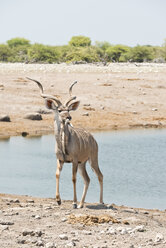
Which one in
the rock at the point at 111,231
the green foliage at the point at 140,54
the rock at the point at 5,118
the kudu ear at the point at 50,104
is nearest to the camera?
the rock at the point at 111,231

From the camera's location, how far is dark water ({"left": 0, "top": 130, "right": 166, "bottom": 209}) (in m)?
14.5

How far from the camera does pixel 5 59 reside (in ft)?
248

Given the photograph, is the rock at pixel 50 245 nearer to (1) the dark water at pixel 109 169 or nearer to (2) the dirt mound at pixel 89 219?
(2) the dirt mound at pixel 89 219

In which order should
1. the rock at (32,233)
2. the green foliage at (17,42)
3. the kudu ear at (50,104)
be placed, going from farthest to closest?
the green foliage at (17,42) → the kudu ear at (50,104) → the rock at (32,233)

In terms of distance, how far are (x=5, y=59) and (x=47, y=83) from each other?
129 feet

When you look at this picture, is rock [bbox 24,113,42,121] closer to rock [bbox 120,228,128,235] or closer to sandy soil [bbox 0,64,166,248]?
sandy soil [bbox 0,64,166,248]

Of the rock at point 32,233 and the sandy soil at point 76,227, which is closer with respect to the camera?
the sandy soil at point 76,227

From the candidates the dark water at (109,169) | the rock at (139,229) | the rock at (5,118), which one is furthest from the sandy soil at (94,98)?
the rock at (139,229)

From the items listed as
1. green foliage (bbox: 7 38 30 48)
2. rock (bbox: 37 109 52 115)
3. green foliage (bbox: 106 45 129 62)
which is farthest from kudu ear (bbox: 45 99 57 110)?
green foliage (bbox: 7 38 30 48)

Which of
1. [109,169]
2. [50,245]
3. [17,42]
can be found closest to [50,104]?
[50,245]

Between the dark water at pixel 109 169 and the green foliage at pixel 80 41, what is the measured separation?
61.5 metres

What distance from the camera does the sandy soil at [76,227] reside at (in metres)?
8.57

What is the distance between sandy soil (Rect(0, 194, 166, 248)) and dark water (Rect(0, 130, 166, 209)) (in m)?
2.48

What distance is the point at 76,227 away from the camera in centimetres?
958
